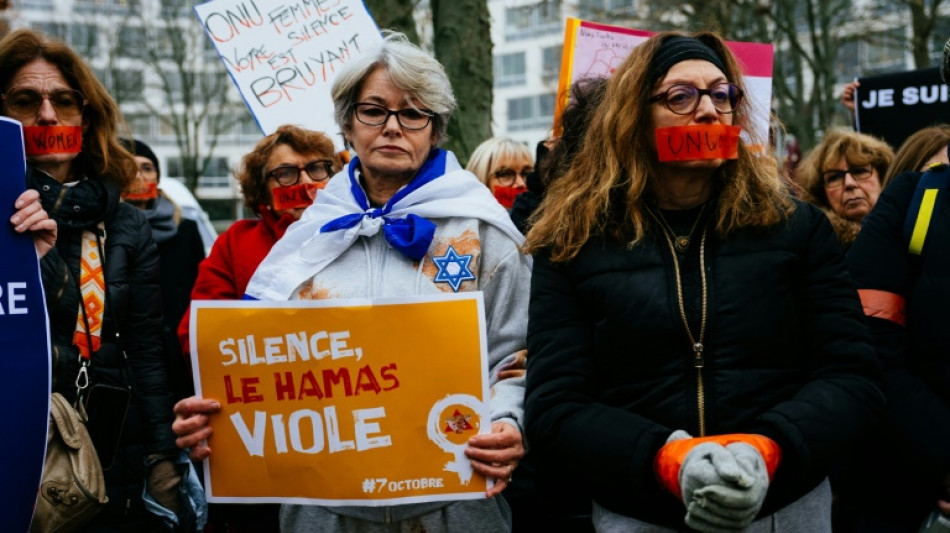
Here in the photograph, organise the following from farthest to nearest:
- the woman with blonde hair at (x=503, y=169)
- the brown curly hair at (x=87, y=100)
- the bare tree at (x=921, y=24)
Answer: the bare tree at (x=921, y=24)
the woman with blonde hair at (x=503, y=169)
the brown curly hair at (x=87, y=100)

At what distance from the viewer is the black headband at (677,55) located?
251 centimetres

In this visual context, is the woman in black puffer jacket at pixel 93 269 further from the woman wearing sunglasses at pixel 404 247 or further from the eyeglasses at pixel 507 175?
the eyeglasses at pixel 507 175

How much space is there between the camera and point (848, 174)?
4.88 meters

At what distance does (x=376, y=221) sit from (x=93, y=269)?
0.91 meters

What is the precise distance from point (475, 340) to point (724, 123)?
0.82m

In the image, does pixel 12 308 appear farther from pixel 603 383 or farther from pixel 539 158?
pixel 539 158

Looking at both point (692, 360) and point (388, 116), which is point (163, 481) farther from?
point (692, 360)

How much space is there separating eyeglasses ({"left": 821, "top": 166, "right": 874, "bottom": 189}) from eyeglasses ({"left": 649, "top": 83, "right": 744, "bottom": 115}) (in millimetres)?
2620

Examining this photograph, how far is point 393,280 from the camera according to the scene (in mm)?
2760

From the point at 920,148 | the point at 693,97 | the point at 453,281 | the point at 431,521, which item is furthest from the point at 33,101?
the point at 920,148

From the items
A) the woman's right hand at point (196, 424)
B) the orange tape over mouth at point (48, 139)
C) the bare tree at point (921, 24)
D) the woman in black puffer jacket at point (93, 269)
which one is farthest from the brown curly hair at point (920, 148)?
the bare tree at point (921, 24)

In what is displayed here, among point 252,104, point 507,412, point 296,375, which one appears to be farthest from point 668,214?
point 252,104

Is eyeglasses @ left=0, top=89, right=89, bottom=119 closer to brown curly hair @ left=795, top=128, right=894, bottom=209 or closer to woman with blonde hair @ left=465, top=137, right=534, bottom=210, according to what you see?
woman with blonde hair @ left=465, top=137, right=534, bottom=210

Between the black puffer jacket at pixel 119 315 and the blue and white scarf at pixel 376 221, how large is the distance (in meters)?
0.46
